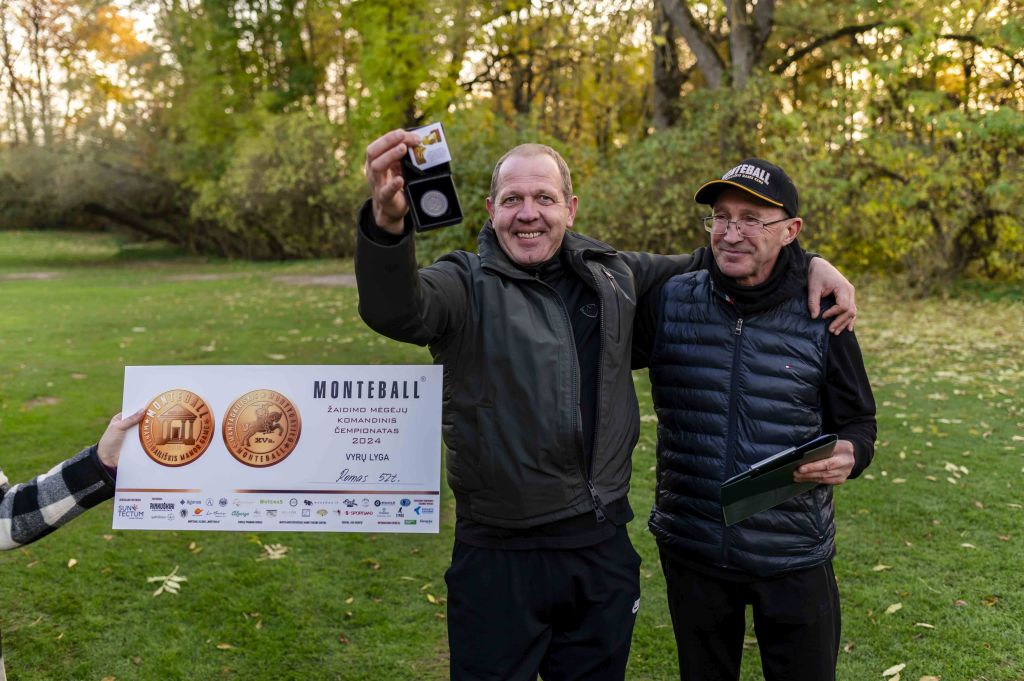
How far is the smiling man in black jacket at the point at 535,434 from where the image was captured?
2414mm

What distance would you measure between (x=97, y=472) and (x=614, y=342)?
1.49m

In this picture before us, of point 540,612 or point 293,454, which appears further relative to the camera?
point 293,454

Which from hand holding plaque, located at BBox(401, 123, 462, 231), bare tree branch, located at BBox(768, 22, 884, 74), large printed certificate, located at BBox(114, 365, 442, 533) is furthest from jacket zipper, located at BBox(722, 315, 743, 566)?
bare tree branch, located at BBox(768, 22, 884, 74)

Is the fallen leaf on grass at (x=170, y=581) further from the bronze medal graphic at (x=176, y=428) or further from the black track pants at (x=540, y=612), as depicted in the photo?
the black track pants at (x=540, y=612)

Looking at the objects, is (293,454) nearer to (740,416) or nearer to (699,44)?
(740,416)

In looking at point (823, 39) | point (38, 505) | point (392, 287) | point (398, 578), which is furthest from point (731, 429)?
point (823, 39)

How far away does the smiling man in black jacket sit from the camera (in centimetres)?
241

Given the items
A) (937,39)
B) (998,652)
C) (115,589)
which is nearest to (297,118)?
(937,39)

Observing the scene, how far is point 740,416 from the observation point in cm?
264

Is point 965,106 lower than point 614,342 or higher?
higher

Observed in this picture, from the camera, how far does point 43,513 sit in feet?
7.12

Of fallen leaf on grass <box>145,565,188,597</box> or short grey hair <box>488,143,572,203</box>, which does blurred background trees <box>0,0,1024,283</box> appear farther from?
short grey hair <box>488,143,572,203</box>

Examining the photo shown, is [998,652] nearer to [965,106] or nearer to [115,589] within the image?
[115,589]

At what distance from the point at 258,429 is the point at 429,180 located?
42.6 inches
